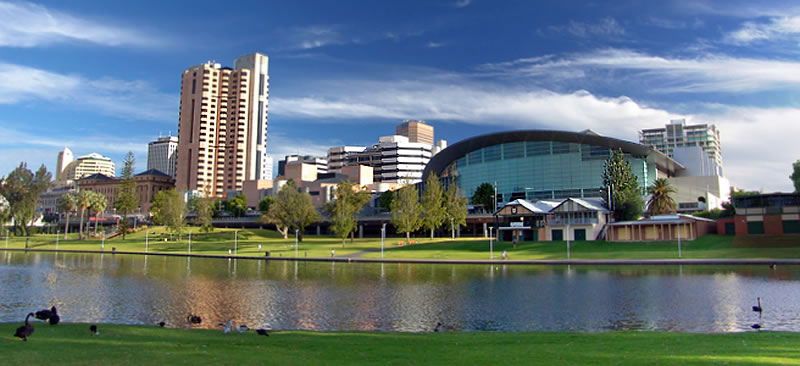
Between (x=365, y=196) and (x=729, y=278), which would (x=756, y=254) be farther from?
(x=365, y=196)

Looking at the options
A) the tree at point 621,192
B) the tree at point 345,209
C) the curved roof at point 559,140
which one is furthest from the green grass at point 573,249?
the curved roof at point 559,140

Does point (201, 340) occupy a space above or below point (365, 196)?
below

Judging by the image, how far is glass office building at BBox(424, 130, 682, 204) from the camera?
135m

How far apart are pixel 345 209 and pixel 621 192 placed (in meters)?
47.8

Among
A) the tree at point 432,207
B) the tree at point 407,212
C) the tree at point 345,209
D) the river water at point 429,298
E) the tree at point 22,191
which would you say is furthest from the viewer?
the tree at point 22,191

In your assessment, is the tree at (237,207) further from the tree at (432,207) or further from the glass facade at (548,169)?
the tree at (432,207)

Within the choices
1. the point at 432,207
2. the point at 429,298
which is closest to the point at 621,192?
the point at 432,207

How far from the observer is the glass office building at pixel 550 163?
13538cm

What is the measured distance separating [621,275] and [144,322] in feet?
123

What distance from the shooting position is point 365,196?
10794 cm

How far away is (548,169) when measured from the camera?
140 meters

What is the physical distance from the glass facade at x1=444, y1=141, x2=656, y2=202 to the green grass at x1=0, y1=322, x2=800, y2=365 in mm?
120328

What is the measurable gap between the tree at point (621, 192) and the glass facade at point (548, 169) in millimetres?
29471

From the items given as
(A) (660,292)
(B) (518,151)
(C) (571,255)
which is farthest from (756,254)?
(B) (518,151)
